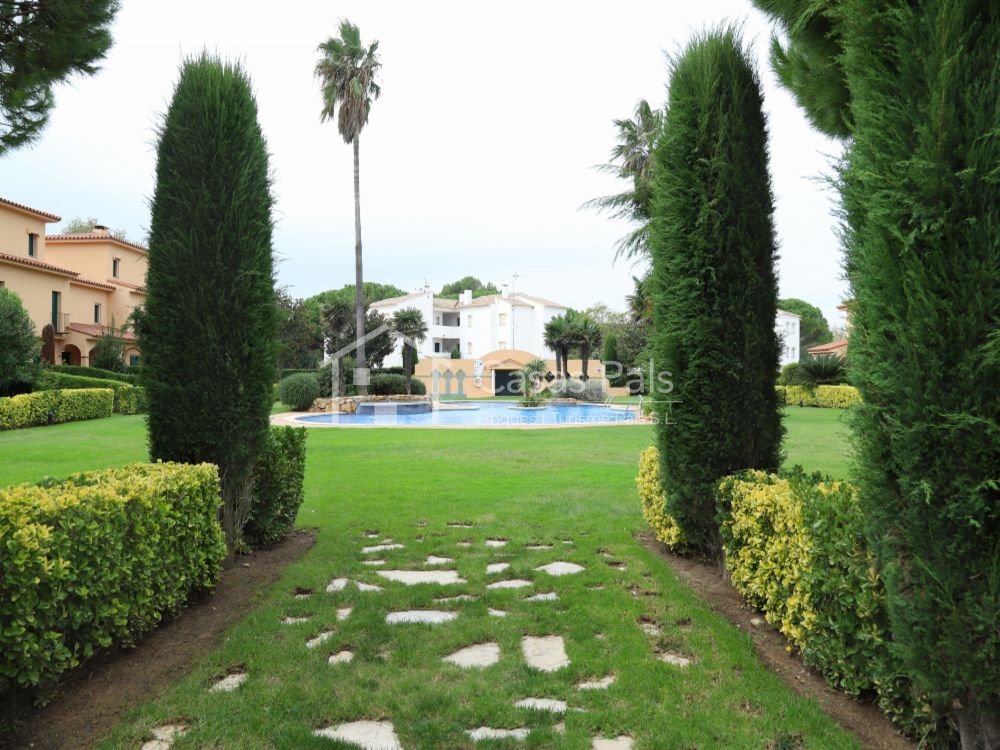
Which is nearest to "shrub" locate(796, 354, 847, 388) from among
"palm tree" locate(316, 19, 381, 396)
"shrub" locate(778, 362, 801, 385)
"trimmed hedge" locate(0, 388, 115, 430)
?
"shrub" locate(778, 362, 801, 385)

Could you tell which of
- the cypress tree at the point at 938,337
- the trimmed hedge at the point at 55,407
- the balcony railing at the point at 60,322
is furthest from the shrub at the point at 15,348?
the cypress tree at the point at 938,337

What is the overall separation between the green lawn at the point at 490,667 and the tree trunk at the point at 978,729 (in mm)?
431

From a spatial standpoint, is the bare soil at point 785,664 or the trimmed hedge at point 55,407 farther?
the trimmed hedge at point 55,407

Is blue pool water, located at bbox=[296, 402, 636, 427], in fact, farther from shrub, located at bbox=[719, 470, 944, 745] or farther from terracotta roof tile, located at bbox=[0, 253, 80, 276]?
shrub, located at bbox=[719, 470, 944, 745]

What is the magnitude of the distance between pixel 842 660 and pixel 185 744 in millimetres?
2963

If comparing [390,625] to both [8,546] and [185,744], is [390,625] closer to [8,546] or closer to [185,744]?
[185,744]

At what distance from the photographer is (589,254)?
47188 mm

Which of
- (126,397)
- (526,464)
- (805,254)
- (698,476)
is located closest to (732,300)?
(805,254)

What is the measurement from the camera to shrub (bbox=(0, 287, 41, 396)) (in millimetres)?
19375

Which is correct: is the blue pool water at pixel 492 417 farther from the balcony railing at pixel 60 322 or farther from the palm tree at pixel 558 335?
the balcony railing at pixel 60 322

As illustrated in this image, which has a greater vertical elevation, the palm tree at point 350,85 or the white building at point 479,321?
the palm tree at point 350,85

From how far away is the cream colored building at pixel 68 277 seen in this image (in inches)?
1115

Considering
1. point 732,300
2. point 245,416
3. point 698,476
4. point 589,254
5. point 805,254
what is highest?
point 589,254

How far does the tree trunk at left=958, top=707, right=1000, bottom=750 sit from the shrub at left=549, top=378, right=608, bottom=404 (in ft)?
105
